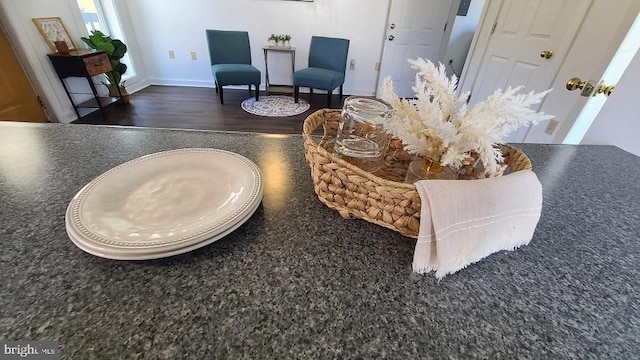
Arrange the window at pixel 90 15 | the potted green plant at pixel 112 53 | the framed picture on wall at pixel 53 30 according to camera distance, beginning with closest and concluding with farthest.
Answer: the framed picture on wall at pixel 53 30 < the potted green plant at pixel 112 53 < the window at pixel 90 15

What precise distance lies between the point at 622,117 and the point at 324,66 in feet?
9.55

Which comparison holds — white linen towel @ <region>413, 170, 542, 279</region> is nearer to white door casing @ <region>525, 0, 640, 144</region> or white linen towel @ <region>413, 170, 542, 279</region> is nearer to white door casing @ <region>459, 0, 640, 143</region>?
white door casing @ <region>525, 0, 640, 144</region>

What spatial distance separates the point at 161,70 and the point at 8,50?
69.9 inches

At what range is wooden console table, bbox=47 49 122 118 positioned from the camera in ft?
8.05

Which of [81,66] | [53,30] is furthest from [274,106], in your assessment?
[53,30]

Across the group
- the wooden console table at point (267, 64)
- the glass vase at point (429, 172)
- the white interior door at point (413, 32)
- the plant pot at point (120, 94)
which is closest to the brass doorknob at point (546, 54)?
the white interior door at point (413, 32)

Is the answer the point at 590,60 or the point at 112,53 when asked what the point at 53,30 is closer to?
the point at 112,53

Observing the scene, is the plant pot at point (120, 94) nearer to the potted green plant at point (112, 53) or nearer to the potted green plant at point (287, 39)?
the potted green plant at point (112, 53)

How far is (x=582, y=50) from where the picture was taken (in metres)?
1.47

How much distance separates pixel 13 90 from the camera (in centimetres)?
228

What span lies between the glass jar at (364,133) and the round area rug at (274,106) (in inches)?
109

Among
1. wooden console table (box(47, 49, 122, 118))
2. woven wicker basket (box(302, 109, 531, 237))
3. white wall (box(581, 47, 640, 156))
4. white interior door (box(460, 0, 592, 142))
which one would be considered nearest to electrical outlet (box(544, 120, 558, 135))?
white interior door (box(460, 0, 592, 142))

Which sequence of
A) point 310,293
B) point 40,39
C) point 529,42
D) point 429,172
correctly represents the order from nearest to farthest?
point 310,293 < point 429,172 < point 529,42 < point 40,39

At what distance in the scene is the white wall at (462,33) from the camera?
385 centimetres
